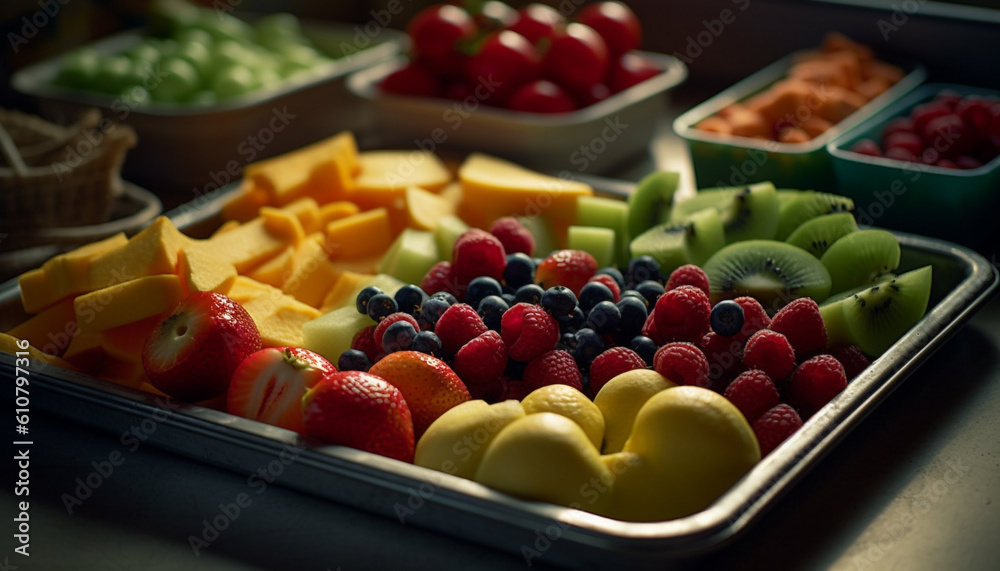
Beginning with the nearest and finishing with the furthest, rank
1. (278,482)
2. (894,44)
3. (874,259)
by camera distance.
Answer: (278,482)
(874,259)
(894,44)

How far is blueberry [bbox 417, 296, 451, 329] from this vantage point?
44.4 inches

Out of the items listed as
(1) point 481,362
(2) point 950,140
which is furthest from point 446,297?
(2) point 950,140

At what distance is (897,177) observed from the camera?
4.69 ft

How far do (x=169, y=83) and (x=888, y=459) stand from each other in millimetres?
1448

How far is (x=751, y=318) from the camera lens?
1075 millimetres

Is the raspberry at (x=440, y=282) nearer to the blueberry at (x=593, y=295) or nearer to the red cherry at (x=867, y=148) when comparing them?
the blueberry at (x=593, y=295)

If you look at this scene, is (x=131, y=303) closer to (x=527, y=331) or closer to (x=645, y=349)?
(x=527, y=331)

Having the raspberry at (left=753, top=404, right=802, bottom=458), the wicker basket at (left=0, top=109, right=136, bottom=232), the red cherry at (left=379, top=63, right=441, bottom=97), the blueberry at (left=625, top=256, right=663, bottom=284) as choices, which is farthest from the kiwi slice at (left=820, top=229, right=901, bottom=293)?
the wicker basket at (left=0, top=109, right=136, bottom=232)

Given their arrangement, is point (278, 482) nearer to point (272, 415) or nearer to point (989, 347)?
point (272, 415)

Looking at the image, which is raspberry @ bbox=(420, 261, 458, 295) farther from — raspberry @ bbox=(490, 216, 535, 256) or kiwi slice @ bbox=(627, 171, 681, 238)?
kiwi slice @ bbox=(627, 171, 681, 238)

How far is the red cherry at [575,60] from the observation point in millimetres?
1807

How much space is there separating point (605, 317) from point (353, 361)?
288 mm

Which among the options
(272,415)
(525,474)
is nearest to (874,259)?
(525,474)

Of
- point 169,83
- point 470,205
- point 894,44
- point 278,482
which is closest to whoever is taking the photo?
point 278,482
